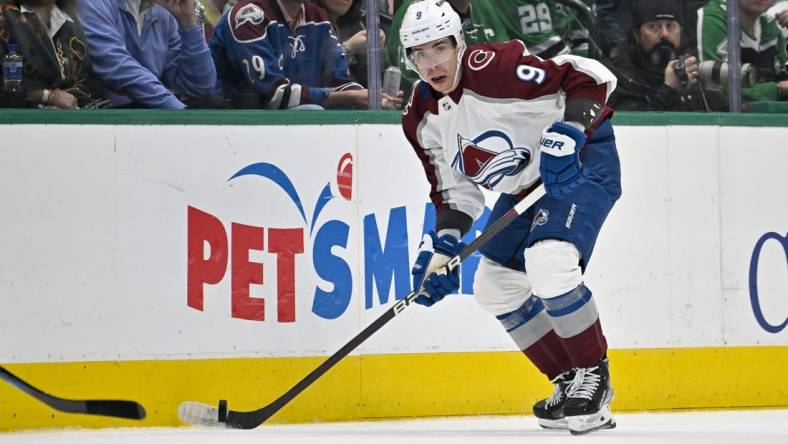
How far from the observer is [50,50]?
395 centimetres

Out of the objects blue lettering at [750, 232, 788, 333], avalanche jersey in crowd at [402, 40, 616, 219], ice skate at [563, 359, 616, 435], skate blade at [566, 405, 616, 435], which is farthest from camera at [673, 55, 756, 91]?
skate blade at [566, 405, 616, 435]

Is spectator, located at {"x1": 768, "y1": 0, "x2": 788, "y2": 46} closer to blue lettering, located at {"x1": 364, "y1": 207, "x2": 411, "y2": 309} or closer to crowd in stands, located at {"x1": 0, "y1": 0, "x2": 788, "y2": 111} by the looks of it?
crowd in stands, located at {"x1": 0, "y1": 0, "x2": 788, "y2": 111}

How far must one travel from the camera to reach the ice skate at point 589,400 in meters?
3.34

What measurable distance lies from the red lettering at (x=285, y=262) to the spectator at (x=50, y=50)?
2.30 ft

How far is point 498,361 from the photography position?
4188mm

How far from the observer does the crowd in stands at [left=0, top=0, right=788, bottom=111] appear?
3.97m

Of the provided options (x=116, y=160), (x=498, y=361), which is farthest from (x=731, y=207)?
(x=116, y=160)

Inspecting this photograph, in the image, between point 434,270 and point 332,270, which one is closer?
point 434,270

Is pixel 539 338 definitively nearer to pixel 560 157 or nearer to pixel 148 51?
pixel 560 157

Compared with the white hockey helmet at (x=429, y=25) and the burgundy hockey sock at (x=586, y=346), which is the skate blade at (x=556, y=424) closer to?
the burgundy hockey sock at (x=586, y=346)

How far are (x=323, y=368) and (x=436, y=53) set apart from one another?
35.1 inches

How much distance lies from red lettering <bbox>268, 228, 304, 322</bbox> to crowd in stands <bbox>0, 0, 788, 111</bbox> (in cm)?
42

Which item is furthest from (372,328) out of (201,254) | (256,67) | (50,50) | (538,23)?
(538,23)

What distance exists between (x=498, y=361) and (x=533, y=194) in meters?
0.91
